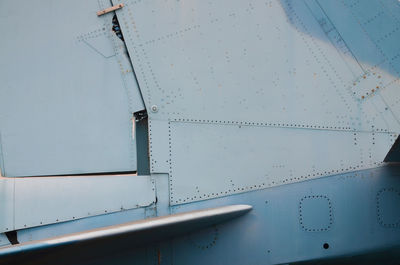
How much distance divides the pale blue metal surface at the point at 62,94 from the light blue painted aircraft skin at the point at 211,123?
0.04ft

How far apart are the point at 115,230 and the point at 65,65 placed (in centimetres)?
227

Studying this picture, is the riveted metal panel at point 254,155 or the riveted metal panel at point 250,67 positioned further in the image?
the riveted metal panel at point 250,67

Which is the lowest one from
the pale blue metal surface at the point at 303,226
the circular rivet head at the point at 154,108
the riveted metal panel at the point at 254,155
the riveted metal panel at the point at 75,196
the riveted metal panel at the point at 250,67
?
the pale blue metal surface at the point at 303,226

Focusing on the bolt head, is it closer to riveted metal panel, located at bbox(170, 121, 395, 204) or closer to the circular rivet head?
the circular rivet head

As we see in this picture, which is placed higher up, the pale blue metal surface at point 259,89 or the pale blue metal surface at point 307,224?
the pale blue metal surface at point 259,89

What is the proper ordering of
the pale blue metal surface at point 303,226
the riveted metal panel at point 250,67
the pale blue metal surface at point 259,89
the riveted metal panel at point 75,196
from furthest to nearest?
the riveted metal panel at point 250,67, the pale blue metal surface at point 259,89, the pale blue metal surface at point 303,226, the riveted metal panel at point 75,196

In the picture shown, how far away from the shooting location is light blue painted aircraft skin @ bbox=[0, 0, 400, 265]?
5.12 metres

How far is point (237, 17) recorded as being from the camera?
5.47 meters

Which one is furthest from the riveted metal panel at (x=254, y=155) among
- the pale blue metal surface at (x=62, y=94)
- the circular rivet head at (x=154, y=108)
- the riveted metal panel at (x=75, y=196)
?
the pale blue metal surface at (x=62, y=94)

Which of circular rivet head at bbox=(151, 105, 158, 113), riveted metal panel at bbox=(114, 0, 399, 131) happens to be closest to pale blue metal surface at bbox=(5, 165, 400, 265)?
riveted metal panel at bbox=(114, 0, 399, 131)

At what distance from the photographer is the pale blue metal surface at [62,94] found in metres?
5.19

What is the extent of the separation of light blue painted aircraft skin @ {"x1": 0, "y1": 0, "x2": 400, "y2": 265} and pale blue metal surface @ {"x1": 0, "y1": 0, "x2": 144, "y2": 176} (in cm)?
1

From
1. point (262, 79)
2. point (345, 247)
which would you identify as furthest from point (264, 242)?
point (262, 79)

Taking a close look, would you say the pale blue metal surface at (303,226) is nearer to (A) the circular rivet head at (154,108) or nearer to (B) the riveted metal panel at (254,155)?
(B) the riveted metal panel at (254,155)
